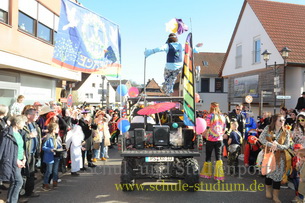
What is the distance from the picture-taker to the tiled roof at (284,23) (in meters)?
15.4

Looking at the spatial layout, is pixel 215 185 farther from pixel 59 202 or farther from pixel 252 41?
pixel 252 41

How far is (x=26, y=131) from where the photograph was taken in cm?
534

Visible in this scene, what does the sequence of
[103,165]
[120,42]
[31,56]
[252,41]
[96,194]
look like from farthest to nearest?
[252,41] → [31,56] → [103,165] → [120,42] → [96,194]

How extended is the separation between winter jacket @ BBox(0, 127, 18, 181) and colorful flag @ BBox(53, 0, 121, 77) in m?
2.01

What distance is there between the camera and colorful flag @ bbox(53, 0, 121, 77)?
594cm

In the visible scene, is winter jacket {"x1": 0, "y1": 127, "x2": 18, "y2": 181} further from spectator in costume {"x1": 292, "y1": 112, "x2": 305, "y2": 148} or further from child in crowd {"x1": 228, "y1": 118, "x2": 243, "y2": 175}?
spectator in costume {"x1": 292, "y1": 112, "x2": 305, "y2": 148}

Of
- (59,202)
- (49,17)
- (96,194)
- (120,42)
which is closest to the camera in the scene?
(59,202)

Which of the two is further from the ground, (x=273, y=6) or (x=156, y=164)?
(x=273, y=6)

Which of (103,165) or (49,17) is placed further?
(49,17)

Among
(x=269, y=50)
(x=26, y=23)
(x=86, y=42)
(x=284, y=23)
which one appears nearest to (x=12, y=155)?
(x=86, y=42)

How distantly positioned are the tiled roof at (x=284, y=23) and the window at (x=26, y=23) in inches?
524

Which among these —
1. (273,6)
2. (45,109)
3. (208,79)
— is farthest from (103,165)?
(208,79)

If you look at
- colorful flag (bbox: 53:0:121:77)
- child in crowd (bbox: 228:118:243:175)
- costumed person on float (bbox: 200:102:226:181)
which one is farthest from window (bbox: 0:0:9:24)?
child in crowd (bbox: 228:118:243:175)

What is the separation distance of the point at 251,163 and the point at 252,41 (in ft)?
45.1
